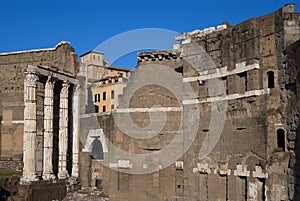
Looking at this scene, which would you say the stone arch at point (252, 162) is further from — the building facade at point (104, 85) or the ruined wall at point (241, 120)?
the building facade at point (104, 85)

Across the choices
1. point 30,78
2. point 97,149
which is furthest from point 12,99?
point 30,78

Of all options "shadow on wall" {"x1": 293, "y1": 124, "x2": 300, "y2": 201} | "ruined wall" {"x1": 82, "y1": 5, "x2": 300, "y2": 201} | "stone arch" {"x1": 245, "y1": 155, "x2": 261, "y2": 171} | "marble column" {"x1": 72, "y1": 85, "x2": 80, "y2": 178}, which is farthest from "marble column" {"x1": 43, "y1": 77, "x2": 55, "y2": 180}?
"shadow on wall" {"x1": 293, "y1": 124, "x2": 300, "y2": 201}

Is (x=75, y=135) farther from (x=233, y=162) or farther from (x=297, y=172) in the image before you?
(x=297, y=172)

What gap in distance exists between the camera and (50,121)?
23.9m

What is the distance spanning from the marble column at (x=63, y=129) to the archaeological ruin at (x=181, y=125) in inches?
2.4

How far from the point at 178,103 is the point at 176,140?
1819 millimetres

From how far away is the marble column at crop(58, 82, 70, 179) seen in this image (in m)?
24.9

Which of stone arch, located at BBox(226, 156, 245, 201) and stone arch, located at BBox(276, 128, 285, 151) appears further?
stone arch, located at BBox(226, 156, 245, 201)

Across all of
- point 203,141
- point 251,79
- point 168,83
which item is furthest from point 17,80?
point 251,79

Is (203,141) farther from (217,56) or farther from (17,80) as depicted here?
(17,80)

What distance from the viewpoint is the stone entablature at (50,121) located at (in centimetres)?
2212

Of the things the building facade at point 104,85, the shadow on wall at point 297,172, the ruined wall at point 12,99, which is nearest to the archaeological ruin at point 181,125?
the shadow on wall at point 297,172

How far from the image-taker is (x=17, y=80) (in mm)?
33031

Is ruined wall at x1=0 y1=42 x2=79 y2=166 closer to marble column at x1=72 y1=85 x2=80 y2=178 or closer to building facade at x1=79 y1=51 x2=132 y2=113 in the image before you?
marble column at x1=72 y1=85 x2=80 y2=178
